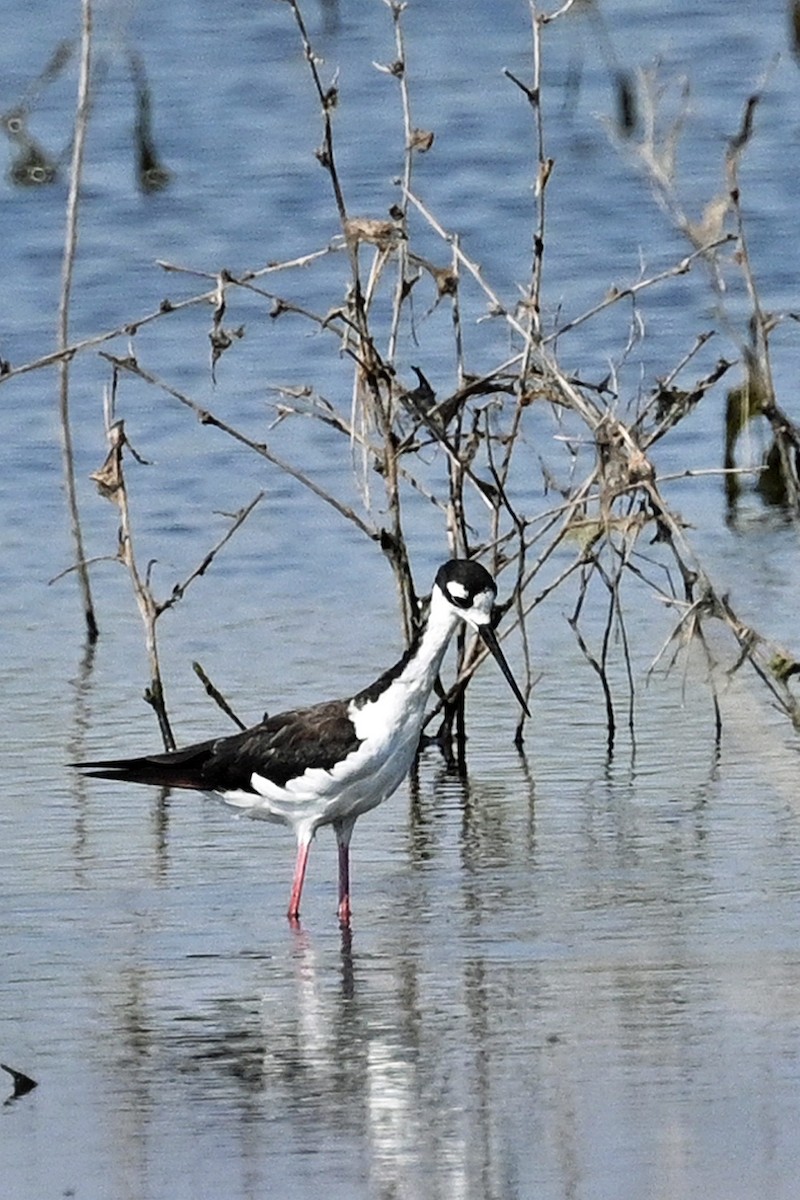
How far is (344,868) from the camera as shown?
720cm

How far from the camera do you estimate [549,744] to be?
28.8 ft

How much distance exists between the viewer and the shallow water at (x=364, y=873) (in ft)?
17.5

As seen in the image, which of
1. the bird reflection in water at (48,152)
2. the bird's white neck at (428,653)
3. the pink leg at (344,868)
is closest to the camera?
the pink leg at (344,868)

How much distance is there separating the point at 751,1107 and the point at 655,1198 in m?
0.55

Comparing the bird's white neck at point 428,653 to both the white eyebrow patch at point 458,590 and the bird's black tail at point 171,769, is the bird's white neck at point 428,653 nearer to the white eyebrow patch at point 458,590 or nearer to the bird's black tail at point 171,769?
the white eyebrow patch at point 458,590

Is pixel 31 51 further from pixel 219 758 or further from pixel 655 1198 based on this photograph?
pixel 655 1198

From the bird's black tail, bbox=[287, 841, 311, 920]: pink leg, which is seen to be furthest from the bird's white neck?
the bird's black tail

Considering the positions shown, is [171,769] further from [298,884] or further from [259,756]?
[298,884]

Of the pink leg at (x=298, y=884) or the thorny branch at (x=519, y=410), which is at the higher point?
the thorny branch at (x=519, y=410)

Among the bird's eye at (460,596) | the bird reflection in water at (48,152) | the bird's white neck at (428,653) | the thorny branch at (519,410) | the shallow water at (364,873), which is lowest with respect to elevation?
the shallow water at (364,873)

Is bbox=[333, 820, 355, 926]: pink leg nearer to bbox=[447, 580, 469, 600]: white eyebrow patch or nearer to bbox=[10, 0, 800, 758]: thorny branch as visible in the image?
bbox=[447, 580, 469, 600]: white eyebrow patch

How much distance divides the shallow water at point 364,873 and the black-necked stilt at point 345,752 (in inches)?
8.9

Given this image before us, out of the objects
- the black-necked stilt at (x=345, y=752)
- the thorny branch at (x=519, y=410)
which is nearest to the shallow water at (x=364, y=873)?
→ the black-necked stilt at (x=345, y=752)

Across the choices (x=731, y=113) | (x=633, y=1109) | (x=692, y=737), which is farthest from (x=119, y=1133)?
(x=731, y=113)
